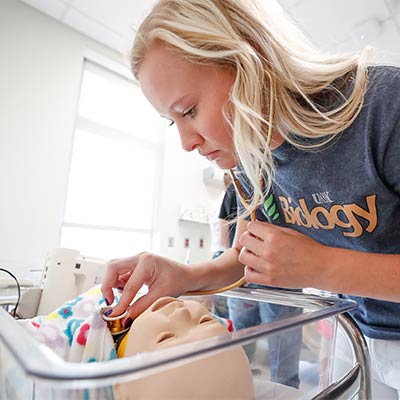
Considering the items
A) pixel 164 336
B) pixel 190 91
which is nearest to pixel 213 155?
pixel 190 91

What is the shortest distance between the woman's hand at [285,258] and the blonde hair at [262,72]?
152 millimetres

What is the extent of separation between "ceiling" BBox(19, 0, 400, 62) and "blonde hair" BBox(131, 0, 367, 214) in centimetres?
164

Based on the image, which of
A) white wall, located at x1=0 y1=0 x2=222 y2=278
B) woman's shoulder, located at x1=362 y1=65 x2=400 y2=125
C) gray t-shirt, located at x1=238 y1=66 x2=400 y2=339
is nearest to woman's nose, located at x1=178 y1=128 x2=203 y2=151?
gray t-shirt, located at x1=238 y1=66 x2=400 y2=339

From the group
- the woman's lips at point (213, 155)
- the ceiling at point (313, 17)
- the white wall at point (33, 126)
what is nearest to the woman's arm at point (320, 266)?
the woman's lips at point (213, 155)

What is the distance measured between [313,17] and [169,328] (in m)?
2.37

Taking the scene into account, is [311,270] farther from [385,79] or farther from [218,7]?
[218,7]

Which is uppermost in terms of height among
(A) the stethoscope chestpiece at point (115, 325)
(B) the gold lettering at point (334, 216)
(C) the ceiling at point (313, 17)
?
(C) the ceiling at point (313, 17)

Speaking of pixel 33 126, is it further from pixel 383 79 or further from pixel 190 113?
pixel 383 79

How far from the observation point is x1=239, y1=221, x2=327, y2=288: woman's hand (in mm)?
438

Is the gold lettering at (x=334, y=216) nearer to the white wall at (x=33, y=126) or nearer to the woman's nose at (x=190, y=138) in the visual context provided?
the woman's nose at (x=190, y=138)

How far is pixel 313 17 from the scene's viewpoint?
2.13 metres

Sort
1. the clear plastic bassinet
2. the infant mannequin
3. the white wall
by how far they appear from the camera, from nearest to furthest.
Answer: the clear plastic bassinet < the infant mannequin < the white wall

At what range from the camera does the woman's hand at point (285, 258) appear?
0.44 metres

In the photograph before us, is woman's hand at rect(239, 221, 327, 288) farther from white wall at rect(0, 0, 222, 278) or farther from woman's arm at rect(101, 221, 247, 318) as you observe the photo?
white wall at rect(0, 0, 222, 278)
